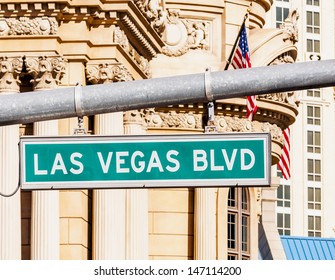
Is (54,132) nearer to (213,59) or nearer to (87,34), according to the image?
(87,34)

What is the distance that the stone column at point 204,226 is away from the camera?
57.7 meters

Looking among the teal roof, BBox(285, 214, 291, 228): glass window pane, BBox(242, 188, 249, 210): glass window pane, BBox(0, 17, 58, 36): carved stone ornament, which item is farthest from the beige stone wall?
BBox(285, 214, 291, 228): glass window pane

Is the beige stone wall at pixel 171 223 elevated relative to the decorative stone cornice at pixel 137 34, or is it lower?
lower

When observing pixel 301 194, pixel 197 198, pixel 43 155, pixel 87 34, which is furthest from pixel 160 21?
pixel 301 194

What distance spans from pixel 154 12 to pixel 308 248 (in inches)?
1271

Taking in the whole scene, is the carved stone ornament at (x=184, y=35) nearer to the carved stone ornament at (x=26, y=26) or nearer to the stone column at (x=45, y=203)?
the carved stone ornament at (x=26, y=26)

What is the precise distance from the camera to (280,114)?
202 feet

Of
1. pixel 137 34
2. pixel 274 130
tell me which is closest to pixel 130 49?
pixel 137 34

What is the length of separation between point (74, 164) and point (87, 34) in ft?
74.1

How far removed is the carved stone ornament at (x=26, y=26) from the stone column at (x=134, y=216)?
4.54 metres

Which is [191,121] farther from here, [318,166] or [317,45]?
[317,45]

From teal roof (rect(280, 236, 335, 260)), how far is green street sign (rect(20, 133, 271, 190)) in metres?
55.2

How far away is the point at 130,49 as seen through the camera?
45250mm

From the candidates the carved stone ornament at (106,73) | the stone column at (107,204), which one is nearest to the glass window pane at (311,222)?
the stone column at (107,204)
